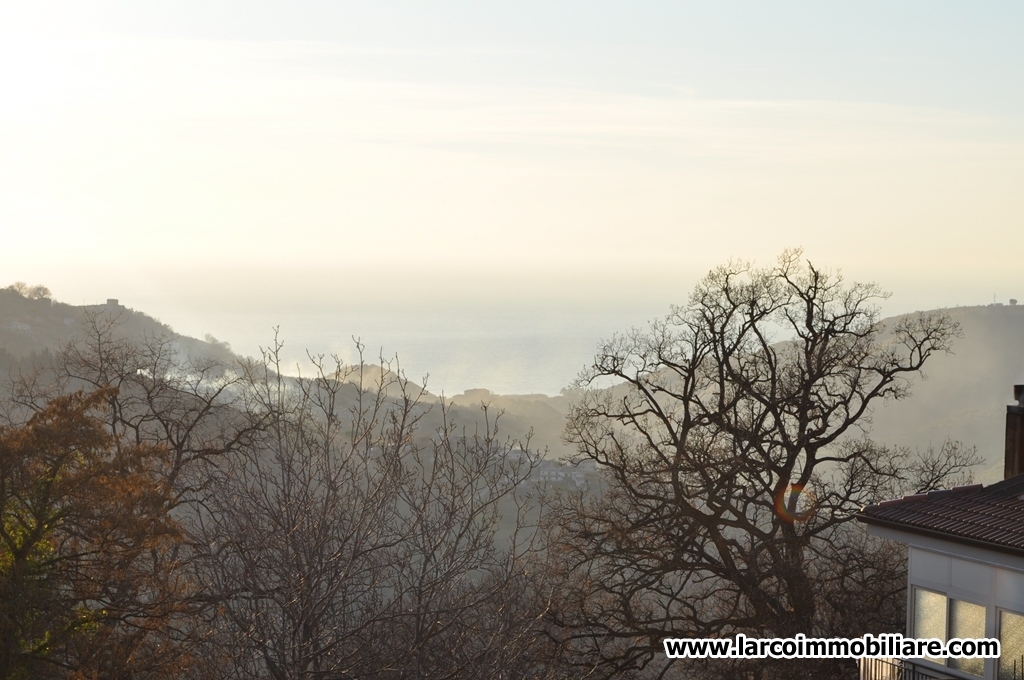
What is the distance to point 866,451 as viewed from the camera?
25.2 metres

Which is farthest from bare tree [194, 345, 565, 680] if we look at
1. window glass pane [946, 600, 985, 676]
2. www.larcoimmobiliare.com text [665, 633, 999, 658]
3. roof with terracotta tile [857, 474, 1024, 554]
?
www.larcoimmobiliare.com text [665, 633, 999, 658]

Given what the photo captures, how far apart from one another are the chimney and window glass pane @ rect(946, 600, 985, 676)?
465 centimetres

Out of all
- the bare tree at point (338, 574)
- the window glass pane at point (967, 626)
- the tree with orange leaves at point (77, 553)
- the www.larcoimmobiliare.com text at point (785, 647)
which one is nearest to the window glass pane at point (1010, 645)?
the window glass pane at point (967, 626)

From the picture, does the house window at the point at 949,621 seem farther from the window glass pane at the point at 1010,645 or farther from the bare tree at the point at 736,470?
the bare tree at the point at 736,470

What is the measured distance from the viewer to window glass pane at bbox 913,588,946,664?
52.5ft

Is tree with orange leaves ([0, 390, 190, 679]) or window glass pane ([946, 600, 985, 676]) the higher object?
tree with orange leaves ([0, 390, 190, 679])

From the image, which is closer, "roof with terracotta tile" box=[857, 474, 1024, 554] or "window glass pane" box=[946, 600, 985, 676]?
"roof with terracotta tile" box=[857, 474, 1024, 554]

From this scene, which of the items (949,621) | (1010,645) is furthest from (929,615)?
(1010,645)

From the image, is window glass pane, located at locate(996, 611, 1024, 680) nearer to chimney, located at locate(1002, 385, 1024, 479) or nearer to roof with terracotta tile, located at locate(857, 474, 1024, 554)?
roof with terracotta tile, located at locate(857, 474, 1024, 554)

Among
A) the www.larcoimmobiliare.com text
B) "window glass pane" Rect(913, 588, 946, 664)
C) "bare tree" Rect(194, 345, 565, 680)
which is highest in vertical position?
"bare tree" Rect(194, 345, 565, 680)

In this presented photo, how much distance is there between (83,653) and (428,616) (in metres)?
4.78

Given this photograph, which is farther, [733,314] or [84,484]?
Result: [733,314]

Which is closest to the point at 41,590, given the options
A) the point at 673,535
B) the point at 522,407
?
the point at 673,535

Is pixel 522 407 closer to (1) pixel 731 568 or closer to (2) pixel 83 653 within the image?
(1) pixel 731 568
